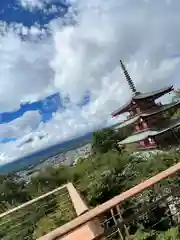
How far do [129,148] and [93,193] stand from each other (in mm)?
13713

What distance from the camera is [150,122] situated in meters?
21.6

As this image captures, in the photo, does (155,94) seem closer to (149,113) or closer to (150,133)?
(149,113)

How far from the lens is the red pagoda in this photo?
21.0 m

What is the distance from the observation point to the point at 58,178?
1622 cm

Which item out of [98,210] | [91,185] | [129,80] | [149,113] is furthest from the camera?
[129,80]

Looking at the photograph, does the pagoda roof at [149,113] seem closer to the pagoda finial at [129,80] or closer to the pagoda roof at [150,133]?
the pagoda roof at [150,133]

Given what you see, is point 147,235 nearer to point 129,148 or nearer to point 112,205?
point 112,205

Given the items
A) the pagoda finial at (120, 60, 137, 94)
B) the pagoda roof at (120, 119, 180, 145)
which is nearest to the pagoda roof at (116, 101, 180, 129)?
the pagoda roof at (120, 119, 180, 145)

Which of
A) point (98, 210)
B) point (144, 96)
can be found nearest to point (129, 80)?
point (144, 96)

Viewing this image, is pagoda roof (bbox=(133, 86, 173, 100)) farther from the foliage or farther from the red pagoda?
the foliage

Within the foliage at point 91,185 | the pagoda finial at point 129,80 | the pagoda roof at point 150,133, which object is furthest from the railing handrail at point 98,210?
the pagoda finial at point 129,80

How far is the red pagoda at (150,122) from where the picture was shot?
68.9 ft

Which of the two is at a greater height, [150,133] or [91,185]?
[150,133]

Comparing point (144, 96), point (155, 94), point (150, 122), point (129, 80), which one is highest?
point (129, 80)
